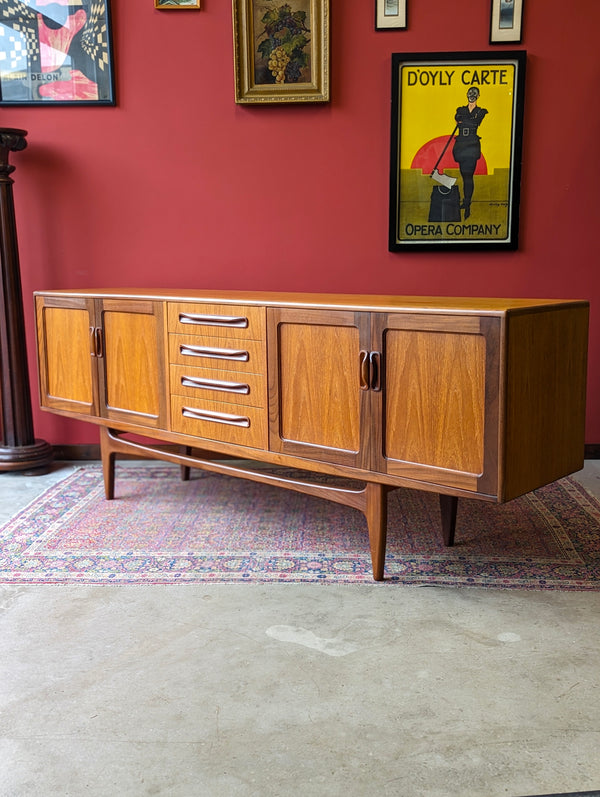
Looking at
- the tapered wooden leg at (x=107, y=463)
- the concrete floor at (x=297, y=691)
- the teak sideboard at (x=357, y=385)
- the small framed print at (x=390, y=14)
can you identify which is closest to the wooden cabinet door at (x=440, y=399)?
the teak sideboard at (x=357, y=385)

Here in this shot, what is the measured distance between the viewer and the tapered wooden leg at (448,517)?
101 inches

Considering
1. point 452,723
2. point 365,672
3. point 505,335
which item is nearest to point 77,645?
point 365,672

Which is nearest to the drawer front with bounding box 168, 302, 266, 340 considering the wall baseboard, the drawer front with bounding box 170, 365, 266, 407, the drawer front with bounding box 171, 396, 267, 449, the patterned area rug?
the drawer front with bounding box 170, 365, 266, 407

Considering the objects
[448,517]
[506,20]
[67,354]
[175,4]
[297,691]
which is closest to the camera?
[297,691]

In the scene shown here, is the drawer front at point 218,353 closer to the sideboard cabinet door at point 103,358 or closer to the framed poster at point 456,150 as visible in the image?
the sideboard cabinet door at point 103,358

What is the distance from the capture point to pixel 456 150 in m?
3.43

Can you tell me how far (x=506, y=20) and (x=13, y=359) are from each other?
103 inches

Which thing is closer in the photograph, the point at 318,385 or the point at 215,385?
the point at 318,385

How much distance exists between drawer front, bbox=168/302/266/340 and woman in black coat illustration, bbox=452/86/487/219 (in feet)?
4.67

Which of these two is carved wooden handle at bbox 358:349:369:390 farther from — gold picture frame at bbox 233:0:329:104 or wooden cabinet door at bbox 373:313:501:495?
gold picture frame at bbox 233:0:329:104

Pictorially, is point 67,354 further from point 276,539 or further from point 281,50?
point 281,50

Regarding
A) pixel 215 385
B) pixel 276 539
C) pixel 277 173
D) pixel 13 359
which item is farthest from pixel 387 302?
pixel 13 359

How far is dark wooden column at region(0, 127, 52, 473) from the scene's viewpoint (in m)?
3.48

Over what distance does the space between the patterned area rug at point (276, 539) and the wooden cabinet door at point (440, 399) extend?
448mm
